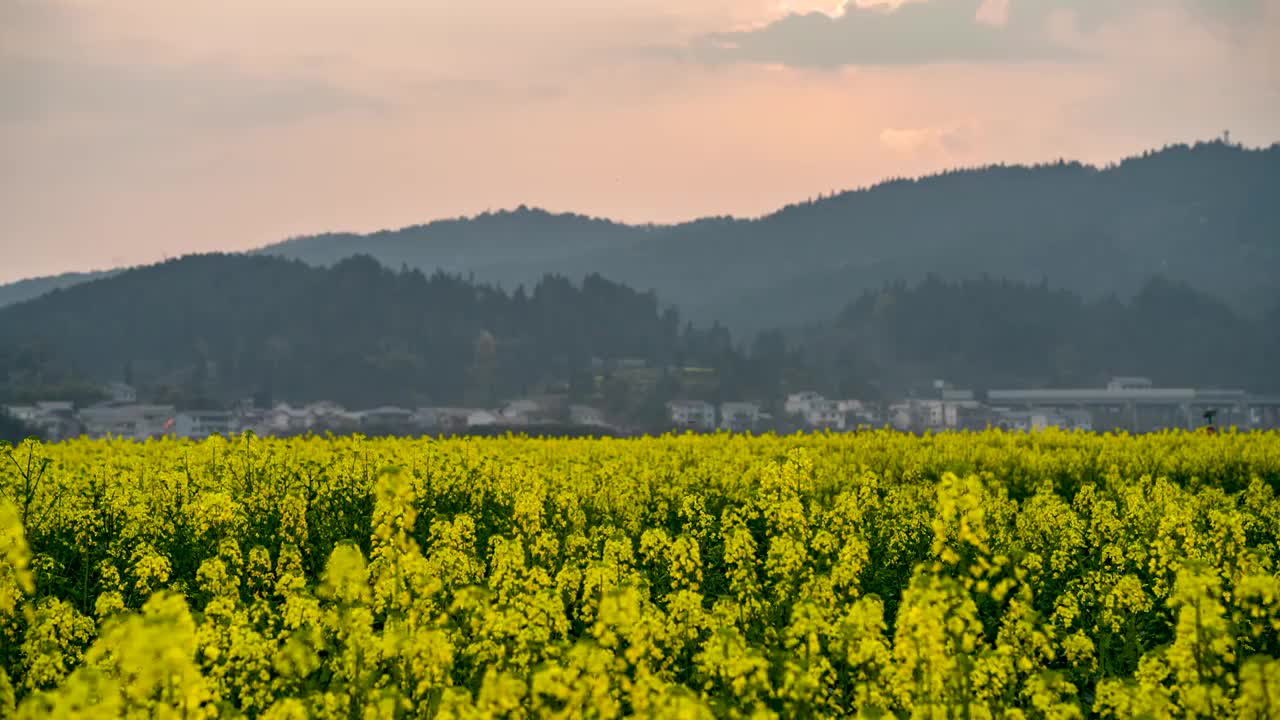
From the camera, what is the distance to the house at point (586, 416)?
19450 cm

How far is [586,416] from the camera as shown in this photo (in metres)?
198

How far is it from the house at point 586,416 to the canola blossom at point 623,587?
567 ft

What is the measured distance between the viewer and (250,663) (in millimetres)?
7914

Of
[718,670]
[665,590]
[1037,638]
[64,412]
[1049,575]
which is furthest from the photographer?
[64,412]

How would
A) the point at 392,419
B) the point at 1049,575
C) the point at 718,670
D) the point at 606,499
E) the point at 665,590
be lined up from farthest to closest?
the point at 392,419 < the point at 606,499 < the point at 1049,575 < the point at 665,590 < the point at 718,670

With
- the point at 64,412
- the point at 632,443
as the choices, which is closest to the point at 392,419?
the point at 64,412

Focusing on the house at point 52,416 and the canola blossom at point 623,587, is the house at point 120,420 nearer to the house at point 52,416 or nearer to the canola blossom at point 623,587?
the house at point 52,416

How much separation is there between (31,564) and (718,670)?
7.41 m

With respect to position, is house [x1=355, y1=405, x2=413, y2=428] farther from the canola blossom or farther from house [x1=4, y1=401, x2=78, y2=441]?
the canola blossom

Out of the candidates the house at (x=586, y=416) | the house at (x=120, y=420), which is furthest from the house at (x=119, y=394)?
the house at (x=586, y=416)

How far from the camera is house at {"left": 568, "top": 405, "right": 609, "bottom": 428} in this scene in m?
194

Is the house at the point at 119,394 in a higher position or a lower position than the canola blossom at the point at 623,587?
higher

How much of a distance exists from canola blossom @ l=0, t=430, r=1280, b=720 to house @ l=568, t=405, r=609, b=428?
172772 millimetres

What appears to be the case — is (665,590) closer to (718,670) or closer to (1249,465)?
(718,670)
